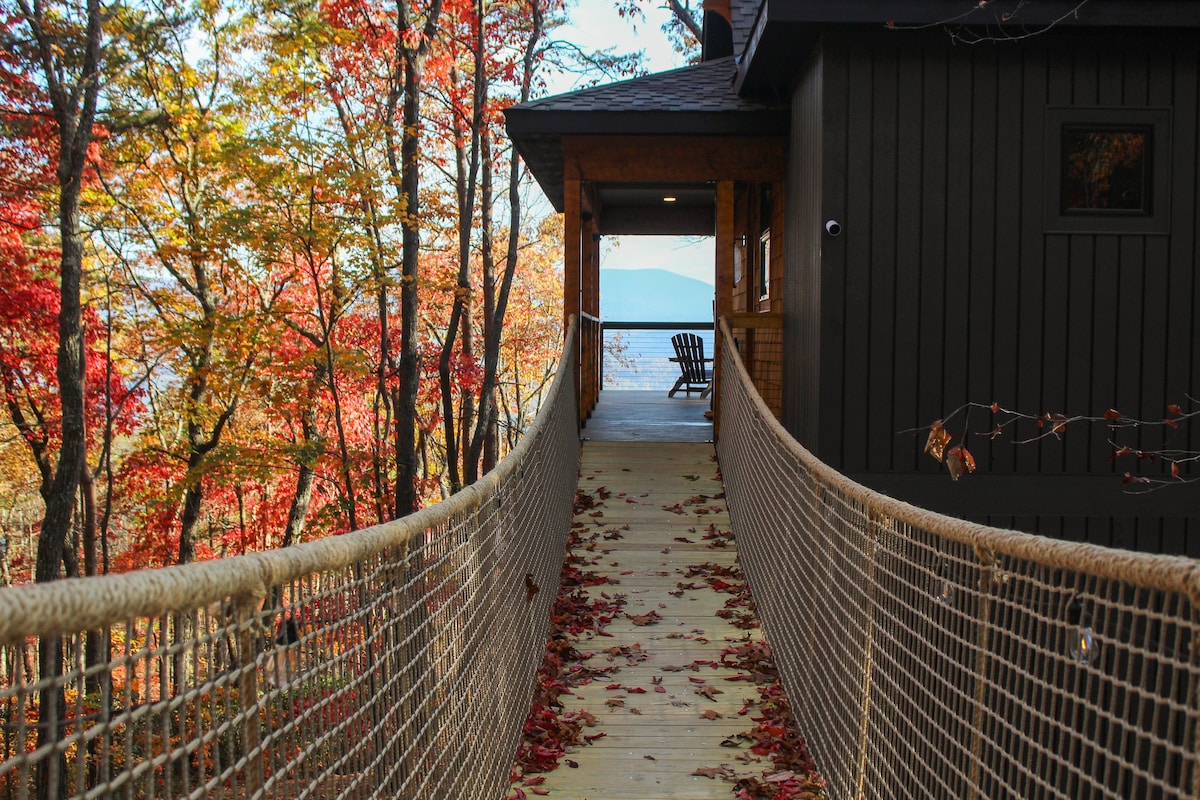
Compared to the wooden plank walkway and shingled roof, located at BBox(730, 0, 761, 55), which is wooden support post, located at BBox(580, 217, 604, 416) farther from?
shingled roof, located at BBox(730, 0, 761, 55)

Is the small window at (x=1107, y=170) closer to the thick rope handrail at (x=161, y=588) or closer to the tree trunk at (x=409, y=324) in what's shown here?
the thick rope handrail at (x=161, y=588)

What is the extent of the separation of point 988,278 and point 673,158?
9.29 feet

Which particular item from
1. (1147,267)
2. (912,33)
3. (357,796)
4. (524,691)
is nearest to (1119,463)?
(1147,267)

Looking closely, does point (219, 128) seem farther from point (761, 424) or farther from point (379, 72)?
point (761, 424)

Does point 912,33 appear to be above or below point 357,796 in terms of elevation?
above

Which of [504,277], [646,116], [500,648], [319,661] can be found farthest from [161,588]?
[504,277]

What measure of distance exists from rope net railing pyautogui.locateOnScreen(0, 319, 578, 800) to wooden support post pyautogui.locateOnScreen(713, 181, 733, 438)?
4175mm

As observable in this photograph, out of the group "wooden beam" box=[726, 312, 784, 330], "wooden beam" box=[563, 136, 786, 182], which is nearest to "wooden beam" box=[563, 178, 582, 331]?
"wooden beam" box=[563, 136, 786, 182]

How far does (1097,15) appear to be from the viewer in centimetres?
573

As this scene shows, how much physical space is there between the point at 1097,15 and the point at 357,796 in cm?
573

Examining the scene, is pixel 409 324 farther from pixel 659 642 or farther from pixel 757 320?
pixel 659 642

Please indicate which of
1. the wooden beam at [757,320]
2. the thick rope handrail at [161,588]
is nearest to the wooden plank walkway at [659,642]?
the wooden beam at [757,320]

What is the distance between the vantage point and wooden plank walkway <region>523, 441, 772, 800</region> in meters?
3.75

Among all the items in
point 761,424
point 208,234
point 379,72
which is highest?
point 379,72
